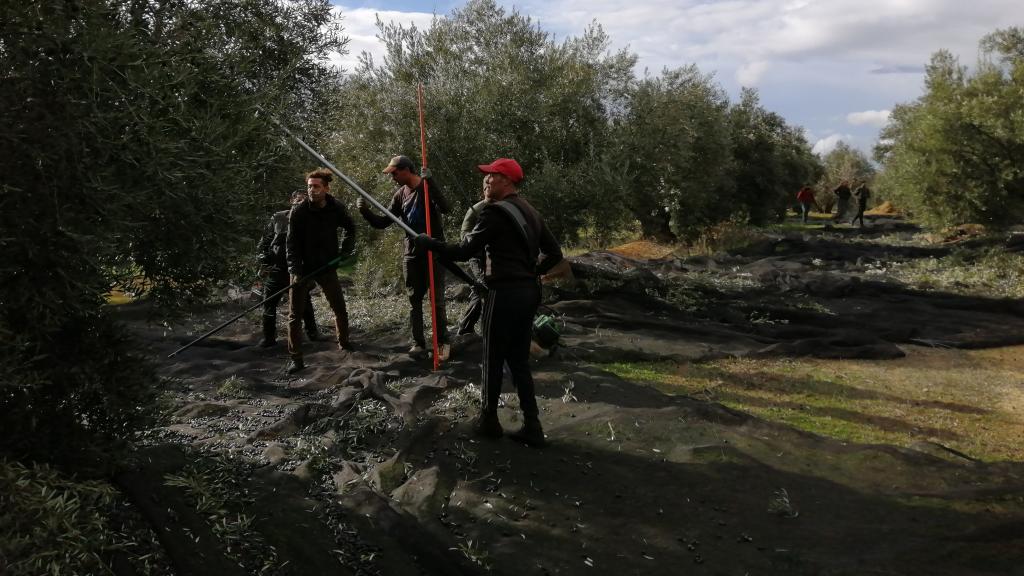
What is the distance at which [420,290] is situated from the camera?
10.6 m

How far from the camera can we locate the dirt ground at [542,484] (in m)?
5.06

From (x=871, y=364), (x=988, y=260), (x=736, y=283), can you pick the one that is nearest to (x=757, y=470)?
(x=871, y=364)

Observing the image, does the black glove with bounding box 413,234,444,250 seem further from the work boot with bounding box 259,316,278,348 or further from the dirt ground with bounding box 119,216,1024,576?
the work boot with bounding box 259,316,278,348

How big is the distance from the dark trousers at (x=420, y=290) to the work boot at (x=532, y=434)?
12.5ft

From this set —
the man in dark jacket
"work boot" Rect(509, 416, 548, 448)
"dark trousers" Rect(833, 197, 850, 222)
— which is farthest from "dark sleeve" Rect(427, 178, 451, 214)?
"dark trousers" Rect(833, 197, 850, 222)

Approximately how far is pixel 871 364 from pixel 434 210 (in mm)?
7070

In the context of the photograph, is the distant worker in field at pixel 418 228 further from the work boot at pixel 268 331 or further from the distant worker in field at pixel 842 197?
the distant worker in field at pixel 842 197

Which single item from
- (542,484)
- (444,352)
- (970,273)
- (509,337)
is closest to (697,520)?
(542,484)

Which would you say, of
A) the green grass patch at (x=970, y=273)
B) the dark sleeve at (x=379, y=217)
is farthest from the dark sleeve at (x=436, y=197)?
the green grass patch at (x=970, y=273)

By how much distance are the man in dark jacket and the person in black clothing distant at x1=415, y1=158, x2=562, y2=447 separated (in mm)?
3603

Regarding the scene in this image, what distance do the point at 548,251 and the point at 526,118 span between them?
32.8 ft

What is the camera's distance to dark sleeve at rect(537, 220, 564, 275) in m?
7.27

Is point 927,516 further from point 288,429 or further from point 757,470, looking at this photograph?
point 288,429

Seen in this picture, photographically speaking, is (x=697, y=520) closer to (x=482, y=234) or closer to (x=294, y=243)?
(x=482, y=234)
